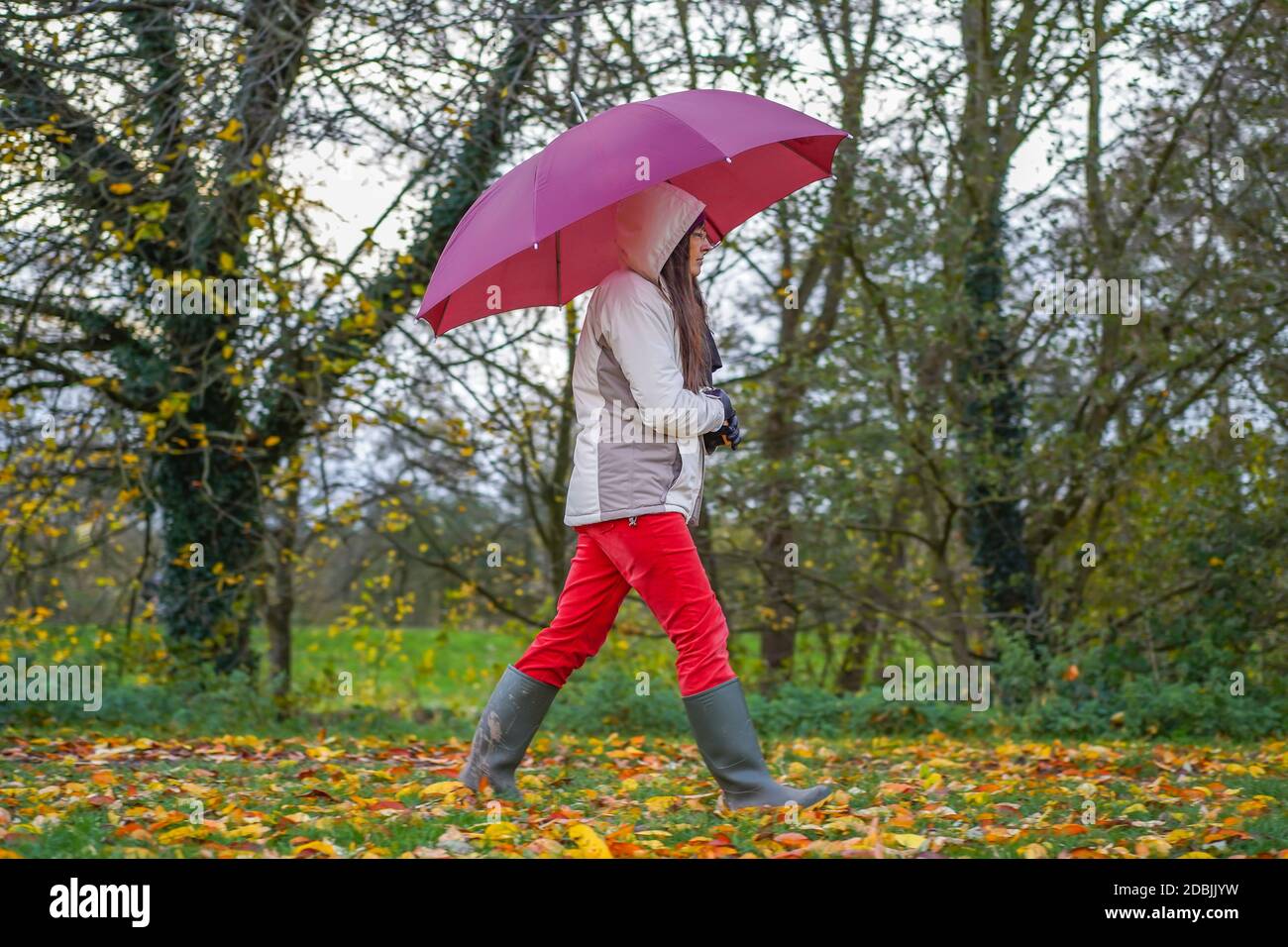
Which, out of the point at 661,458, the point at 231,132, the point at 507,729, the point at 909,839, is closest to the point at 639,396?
the point at 661,458

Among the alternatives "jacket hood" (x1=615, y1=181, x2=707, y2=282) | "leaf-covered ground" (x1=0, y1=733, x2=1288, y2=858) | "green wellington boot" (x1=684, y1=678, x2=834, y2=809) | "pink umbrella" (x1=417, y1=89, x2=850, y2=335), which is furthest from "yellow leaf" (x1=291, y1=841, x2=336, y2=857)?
"jacket hood" (x1=615, y1=181, x2=707, y2=282)

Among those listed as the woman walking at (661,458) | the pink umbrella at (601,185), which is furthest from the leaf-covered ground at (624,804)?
the pink umbrella at (601,185)

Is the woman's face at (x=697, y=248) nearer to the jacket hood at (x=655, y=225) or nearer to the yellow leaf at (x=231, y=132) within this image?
the jacket hood at (x=655, y=225)

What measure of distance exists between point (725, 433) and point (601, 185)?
0.86 m

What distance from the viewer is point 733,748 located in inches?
146

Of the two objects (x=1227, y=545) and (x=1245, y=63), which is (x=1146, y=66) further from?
(x=1227, y=545)

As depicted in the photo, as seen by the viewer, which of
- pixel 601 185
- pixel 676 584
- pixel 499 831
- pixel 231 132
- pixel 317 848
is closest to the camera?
pixel 317 848

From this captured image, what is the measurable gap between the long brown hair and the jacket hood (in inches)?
1.3

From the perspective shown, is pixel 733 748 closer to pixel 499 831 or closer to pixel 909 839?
pixel 909 839

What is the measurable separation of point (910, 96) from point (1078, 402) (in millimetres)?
2343

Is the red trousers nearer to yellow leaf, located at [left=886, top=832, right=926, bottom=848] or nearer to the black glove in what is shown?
the black glove

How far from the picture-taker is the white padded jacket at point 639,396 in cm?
367

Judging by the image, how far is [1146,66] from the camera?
304 inches
